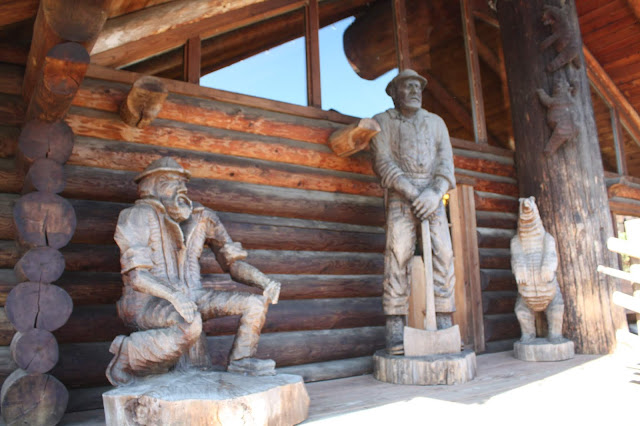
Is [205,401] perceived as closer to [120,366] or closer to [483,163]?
[120,366]

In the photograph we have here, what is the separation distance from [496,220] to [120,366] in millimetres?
5203

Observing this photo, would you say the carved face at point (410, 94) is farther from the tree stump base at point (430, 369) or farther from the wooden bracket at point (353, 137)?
the tree stump base at point (430, 369)

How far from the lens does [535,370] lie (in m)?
4.63

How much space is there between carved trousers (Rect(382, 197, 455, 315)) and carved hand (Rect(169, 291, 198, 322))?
2114 mm

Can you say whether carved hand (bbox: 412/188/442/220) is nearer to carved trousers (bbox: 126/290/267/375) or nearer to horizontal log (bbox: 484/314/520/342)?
carved trousers (bbox: 126/290/267/375)

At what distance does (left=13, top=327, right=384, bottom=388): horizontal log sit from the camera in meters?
3.57

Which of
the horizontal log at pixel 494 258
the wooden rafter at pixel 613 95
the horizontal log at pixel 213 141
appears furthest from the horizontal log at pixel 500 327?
the wooden rafter at pixel 613 95

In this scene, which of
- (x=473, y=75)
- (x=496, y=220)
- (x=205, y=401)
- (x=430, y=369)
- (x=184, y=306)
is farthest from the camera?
(x=473, y=75)

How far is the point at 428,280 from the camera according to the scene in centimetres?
448

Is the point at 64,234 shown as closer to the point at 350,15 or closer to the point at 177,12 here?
the point at 177,12

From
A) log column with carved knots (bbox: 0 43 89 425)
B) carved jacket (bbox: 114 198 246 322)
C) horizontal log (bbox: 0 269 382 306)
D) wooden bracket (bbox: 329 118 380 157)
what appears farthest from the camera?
wooden bracket (bbox: 329 118 380 157)

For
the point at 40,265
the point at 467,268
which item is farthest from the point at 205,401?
the point at 467,268

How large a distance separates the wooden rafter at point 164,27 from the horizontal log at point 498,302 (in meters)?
4.16

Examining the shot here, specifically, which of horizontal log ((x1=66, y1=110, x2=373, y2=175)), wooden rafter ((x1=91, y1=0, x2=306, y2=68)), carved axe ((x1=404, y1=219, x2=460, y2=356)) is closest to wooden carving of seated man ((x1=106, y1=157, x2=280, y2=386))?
horizontal log ((x1=66, y1=110, x2=373, y2=175))
